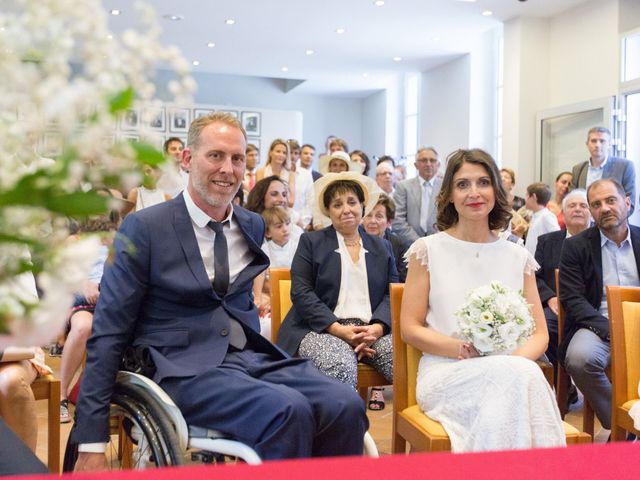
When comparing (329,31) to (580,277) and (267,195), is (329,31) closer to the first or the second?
(267,195)

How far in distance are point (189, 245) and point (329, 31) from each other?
1061 cm

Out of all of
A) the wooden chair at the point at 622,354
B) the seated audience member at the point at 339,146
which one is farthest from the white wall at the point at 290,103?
the wooden chair at the point at 622,354

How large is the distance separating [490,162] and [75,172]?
2.48 m

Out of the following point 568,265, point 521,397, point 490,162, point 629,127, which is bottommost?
point 521,397

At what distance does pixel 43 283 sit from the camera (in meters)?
0.69

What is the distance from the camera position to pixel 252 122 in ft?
56.3

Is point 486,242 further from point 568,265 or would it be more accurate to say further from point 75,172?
point 75,172

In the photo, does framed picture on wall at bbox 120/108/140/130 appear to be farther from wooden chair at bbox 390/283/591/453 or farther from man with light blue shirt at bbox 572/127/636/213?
man with light blue shirt at bbox 572/127/636/213

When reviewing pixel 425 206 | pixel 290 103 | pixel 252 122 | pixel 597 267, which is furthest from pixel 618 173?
pixel 290 103

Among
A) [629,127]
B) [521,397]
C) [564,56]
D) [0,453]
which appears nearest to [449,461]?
[0,453]

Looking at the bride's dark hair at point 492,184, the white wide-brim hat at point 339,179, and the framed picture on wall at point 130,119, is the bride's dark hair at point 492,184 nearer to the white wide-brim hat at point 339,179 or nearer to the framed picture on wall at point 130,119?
the white wide-brim hat at point 339,179

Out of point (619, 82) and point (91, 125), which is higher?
point (619, 82)

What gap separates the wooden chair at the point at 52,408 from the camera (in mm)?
2922

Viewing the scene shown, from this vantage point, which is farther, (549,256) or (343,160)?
(343,160)
